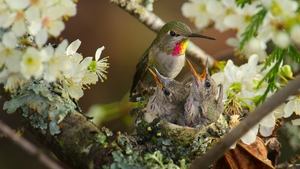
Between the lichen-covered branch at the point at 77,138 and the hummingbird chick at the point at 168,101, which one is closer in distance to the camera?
the lichen-covered branch at the point at 77,138

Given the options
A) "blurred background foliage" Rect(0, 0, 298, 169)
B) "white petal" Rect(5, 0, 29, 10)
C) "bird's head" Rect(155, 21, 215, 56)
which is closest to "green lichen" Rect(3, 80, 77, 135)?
"white petal" Rect(5, 0, 29, 10)

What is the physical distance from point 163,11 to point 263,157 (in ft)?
13.1

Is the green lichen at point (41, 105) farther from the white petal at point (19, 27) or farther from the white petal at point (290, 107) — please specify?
the white petal at point (290, 107)

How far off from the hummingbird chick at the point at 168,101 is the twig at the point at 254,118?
138cm

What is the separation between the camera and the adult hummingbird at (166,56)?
14.2ft

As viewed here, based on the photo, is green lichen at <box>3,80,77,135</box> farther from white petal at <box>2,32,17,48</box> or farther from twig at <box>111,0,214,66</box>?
twig at <box>111,0,214,66</box>

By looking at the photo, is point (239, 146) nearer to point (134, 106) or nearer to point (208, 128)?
point (208, 128)

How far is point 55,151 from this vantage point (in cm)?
281

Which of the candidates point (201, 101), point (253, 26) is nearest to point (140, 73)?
point (201, 101)

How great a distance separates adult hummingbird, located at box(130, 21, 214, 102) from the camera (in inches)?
170

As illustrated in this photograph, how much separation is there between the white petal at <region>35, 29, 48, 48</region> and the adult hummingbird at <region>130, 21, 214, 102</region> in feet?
6.64

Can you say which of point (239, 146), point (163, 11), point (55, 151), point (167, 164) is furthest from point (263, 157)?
point (163, 11)

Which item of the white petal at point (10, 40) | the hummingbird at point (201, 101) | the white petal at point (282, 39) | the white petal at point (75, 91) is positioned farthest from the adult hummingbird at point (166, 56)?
the white petal at point (282, 39)

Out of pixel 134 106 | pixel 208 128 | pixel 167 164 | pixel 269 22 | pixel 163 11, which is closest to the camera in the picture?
pixel 269 22
